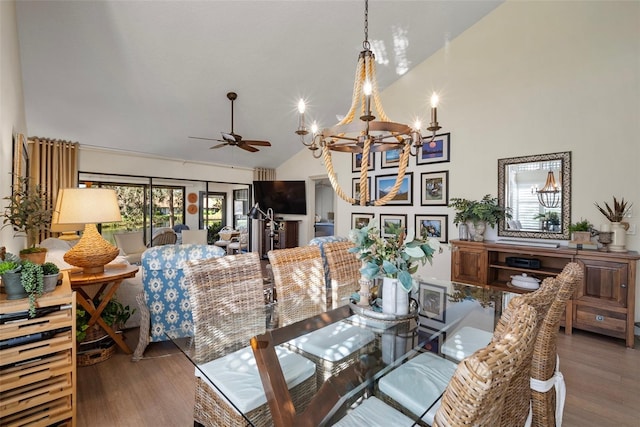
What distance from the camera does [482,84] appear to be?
3.99m

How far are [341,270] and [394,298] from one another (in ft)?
2.63

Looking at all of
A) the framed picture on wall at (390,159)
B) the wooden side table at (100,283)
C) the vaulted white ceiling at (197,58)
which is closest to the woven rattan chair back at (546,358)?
the wooden side table at (100,283)

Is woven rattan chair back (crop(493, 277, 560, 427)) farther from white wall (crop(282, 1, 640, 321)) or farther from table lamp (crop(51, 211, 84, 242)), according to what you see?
table lamp (crop(51, 211, 84, 242))

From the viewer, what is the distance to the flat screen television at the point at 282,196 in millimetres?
6992

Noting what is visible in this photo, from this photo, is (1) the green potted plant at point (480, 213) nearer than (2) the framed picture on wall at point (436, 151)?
Yes

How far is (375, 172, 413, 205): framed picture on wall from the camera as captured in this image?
15.7 feet

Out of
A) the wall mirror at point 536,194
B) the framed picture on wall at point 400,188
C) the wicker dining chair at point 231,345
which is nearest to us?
the wicker dining chair at point 231,345

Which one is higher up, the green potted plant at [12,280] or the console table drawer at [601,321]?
the green potted plant at [12,280]

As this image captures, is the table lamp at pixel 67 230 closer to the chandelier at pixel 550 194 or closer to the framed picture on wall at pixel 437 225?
the framed picture on wall at pixel 437 225

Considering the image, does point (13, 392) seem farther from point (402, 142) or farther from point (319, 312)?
point (402, 142)

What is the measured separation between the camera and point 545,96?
350 centimetres

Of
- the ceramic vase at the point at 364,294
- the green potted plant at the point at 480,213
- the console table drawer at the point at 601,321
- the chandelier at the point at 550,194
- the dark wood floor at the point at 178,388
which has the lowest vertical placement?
the dark wood floor at the point at 178,388

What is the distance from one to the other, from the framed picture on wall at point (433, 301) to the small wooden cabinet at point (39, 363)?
2074 mm

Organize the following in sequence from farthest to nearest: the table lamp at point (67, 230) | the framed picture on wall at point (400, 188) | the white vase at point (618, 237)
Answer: the framed picture on wall at point (400, 188) → the table lamp at point (67, 230) → the white vase at point (618, 237)
